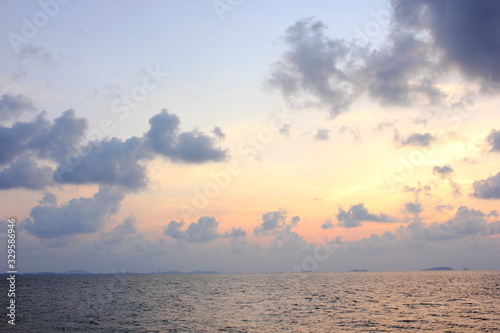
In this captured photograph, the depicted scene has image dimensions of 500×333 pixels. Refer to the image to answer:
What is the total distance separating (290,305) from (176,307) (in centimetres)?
2804

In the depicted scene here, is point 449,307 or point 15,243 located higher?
point 15,243

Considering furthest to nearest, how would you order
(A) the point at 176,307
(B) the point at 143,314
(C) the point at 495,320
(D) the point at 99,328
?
(A) the point at 176,307 → (B) the point at 143,314 → (C) the point at 495,320 → (D) the point at 99,328

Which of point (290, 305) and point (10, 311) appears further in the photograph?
point (290, 305)

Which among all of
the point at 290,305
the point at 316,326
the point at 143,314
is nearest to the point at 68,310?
the point at 143,314

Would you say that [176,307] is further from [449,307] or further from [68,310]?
[449,307]

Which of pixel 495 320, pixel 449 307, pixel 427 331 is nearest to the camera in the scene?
pixel 427 331

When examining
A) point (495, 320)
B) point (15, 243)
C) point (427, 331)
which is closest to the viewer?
point (15, 243)

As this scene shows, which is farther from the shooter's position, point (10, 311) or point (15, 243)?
point (10, 311)

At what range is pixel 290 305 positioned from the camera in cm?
9200

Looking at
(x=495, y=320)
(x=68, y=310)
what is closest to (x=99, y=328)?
(x=68, y=310)

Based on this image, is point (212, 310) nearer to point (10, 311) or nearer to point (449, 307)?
point (10, 311)

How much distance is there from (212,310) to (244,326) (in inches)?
940

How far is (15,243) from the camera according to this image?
49.9 metres

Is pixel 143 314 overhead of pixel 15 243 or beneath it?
beneath
